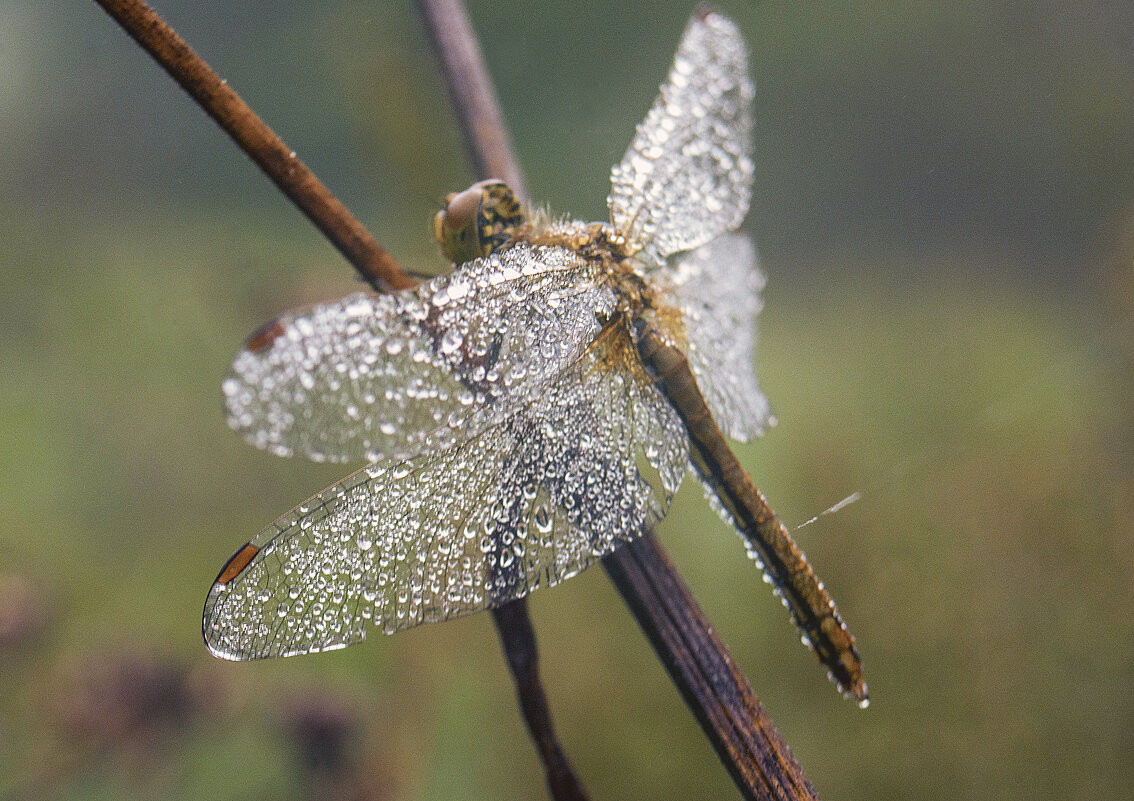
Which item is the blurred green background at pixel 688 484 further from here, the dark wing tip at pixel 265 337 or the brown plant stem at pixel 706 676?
the dark wing tip at pixel 265 337

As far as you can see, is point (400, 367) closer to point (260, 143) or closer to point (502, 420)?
point (502, 420)

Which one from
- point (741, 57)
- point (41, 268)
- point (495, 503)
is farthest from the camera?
point (41, 268)

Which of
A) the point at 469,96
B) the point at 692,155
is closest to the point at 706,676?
the point at 692,155

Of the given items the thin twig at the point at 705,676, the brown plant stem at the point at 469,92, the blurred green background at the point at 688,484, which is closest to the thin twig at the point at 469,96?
the brown plant stem at the point at 469,92

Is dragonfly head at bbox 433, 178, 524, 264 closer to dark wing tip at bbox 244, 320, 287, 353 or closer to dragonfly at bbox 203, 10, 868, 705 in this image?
dragonfly at bbox 203, 10, 868, 705

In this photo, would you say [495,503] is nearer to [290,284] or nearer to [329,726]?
[329,726]

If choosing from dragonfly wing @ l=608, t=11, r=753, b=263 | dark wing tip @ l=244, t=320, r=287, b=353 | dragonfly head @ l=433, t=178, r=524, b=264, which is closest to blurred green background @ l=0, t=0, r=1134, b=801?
dragonfly wing @ l=608, t=11, r=753, b=263

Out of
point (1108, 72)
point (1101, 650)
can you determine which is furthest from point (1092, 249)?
point (1101, 650)
